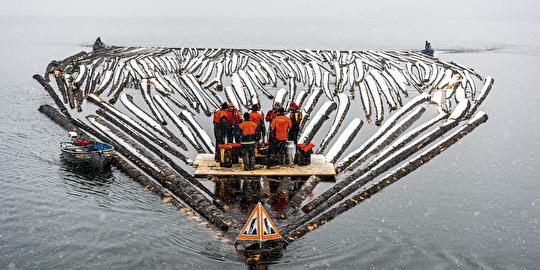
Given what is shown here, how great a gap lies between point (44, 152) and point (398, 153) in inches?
788

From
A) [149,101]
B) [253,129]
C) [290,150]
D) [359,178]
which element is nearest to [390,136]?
[359,178]

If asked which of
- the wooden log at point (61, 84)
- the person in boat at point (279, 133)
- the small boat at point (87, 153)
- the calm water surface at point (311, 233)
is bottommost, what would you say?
the calm water surface at point (311, 233)

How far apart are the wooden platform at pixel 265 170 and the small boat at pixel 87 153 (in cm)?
491

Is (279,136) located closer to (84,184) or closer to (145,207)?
(145,207)

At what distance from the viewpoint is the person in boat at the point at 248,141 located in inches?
885

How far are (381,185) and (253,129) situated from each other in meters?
6.29

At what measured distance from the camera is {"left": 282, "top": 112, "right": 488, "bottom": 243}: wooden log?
18.0 meters

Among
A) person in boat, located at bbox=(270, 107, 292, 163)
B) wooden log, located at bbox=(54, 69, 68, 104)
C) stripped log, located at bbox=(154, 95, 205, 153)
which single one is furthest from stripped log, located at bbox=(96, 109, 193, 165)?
wooden log, located at bbox=(54, 69, 68, 104)

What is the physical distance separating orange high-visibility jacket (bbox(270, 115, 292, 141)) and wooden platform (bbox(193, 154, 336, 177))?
4.63 ft

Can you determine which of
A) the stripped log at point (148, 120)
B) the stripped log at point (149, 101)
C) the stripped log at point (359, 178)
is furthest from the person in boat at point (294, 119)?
the stripped log at point (149, 101)

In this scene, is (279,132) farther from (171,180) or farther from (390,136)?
(390,136)

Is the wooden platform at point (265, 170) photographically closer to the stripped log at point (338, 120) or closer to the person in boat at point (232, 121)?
the person in boat at point (232, 121)

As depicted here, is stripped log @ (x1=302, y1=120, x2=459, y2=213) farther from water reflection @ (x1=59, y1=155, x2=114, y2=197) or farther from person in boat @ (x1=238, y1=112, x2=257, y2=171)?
water reflection @ (x1=59, y1=155, x2=114, y2=197)

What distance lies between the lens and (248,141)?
22.6 meters
